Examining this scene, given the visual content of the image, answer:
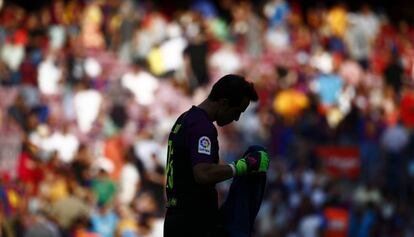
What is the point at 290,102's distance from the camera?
68.0ft

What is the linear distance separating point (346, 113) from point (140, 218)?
4.44 meters

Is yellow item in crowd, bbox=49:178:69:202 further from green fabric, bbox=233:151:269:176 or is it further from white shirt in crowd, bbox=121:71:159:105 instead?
green fabric, bbox=233:151:269:176

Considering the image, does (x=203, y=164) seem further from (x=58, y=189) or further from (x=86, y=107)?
(x=86, y=107)

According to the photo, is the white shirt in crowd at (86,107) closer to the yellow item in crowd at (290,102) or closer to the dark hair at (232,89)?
the yellow item in crowd at (290,102)

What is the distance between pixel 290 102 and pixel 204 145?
1405 cm

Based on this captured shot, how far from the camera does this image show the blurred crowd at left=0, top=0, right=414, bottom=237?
704 inches

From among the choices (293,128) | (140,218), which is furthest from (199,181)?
(293,128)

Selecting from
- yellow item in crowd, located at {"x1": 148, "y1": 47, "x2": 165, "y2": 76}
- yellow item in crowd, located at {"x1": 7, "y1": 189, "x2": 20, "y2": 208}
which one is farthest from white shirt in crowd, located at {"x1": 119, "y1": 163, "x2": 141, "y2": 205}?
yellow item in crowd, located at {"x1": 148, "y1": 47, "x2": 165, "y2": 76}

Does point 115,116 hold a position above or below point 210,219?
above

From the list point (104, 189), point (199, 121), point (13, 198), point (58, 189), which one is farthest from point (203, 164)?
point (104, 189)

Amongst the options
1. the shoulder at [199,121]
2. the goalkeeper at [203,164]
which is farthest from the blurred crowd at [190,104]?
the shoulder at [199,121]

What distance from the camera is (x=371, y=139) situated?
19078mm

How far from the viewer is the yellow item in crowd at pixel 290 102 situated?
20547 millimetres

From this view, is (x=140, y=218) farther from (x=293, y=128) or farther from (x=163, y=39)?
(x=163, y=39)
